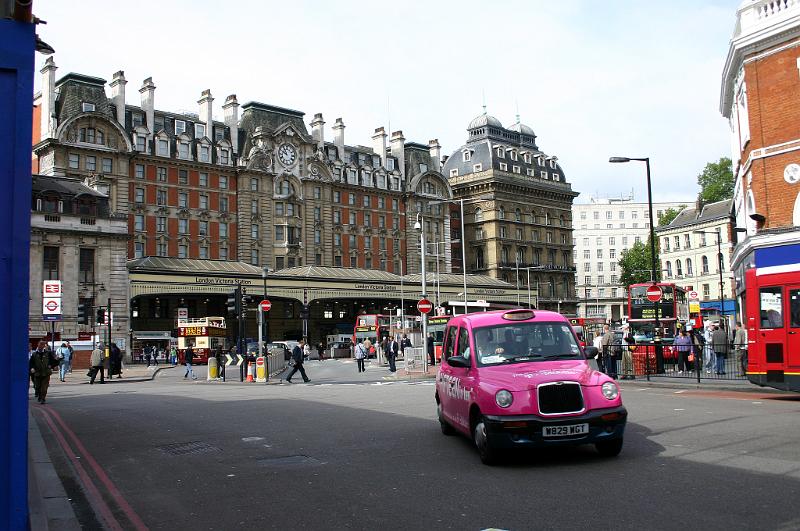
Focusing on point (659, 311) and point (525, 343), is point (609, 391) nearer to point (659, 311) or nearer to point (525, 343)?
point (525, 343)

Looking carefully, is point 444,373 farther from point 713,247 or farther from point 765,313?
point 713,247


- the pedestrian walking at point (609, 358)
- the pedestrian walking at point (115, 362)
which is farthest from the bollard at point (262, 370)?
the pedestrian walking at point (609, 358)

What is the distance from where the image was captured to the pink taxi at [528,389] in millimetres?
8758

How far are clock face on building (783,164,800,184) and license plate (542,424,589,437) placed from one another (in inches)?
868

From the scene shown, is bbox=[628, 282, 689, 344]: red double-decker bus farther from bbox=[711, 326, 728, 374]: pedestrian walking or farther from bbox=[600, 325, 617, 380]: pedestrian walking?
bbox=[711, 326, 728, 374]: pedestrian walking

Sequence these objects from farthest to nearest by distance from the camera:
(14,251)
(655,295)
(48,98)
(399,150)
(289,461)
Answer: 1. (399,150)
2. (48,98)
3. (655,295)
4. (289,461)
5. (14,251)

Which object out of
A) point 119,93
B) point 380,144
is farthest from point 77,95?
point 380,144

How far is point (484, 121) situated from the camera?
104m

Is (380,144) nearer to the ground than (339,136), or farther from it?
farther from it

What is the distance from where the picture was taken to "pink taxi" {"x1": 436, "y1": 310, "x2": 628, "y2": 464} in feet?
28.7

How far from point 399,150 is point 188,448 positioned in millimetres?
84075

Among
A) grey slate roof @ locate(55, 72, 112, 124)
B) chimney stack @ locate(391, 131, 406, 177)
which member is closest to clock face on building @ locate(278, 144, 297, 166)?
grey slate roof @ locate(55, 72, 112, 124)

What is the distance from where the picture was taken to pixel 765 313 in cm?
1672

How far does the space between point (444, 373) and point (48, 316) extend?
28010 millimetres
